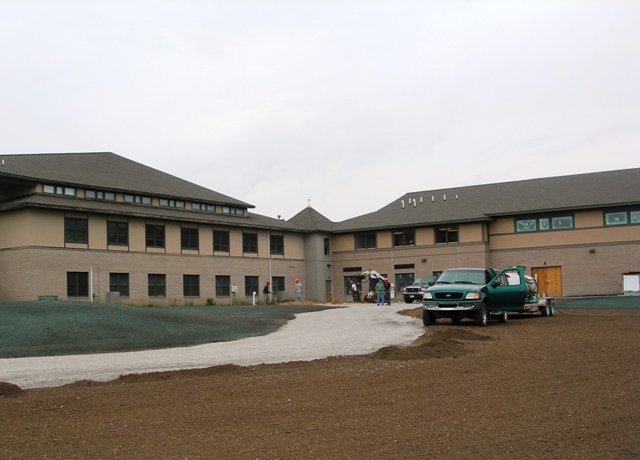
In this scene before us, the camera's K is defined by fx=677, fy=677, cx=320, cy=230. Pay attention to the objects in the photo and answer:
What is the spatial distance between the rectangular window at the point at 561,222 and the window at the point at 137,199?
27944 millimetres

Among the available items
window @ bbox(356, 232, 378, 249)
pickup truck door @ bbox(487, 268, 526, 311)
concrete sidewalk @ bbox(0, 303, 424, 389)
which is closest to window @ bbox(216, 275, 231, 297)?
window @ bbox(356, 232, 378, 249)

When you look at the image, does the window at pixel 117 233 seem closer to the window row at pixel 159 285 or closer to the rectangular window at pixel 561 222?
the window row at pixel 159 285

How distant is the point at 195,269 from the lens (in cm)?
4478

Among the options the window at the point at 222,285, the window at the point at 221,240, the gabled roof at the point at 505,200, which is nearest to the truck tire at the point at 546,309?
the gabled roof at the point at 505,200

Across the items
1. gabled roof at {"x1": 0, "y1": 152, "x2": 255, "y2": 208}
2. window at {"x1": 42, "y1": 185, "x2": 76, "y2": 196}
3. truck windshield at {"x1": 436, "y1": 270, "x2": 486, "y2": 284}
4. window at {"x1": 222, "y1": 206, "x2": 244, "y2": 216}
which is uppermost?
gabled roof at {"x1": 0, "y1": 152, "x2": 255, "y2": 208}

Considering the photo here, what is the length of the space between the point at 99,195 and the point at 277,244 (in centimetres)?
1630

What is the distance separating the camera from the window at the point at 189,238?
4419 centimetres

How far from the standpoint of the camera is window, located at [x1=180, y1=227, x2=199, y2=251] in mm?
44188

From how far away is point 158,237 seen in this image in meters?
42.4

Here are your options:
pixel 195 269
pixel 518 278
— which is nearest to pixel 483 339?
pixel 518 278

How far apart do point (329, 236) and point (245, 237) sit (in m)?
10.0

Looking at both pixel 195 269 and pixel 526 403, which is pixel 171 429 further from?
pixel 195 269

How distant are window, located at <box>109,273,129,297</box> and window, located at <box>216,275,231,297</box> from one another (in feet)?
26.7

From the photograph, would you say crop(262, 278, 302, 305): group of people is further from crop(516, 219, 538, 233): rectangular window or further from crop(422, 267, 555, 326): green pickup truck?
crop(422, 267, 555, 326): green pickup truck
